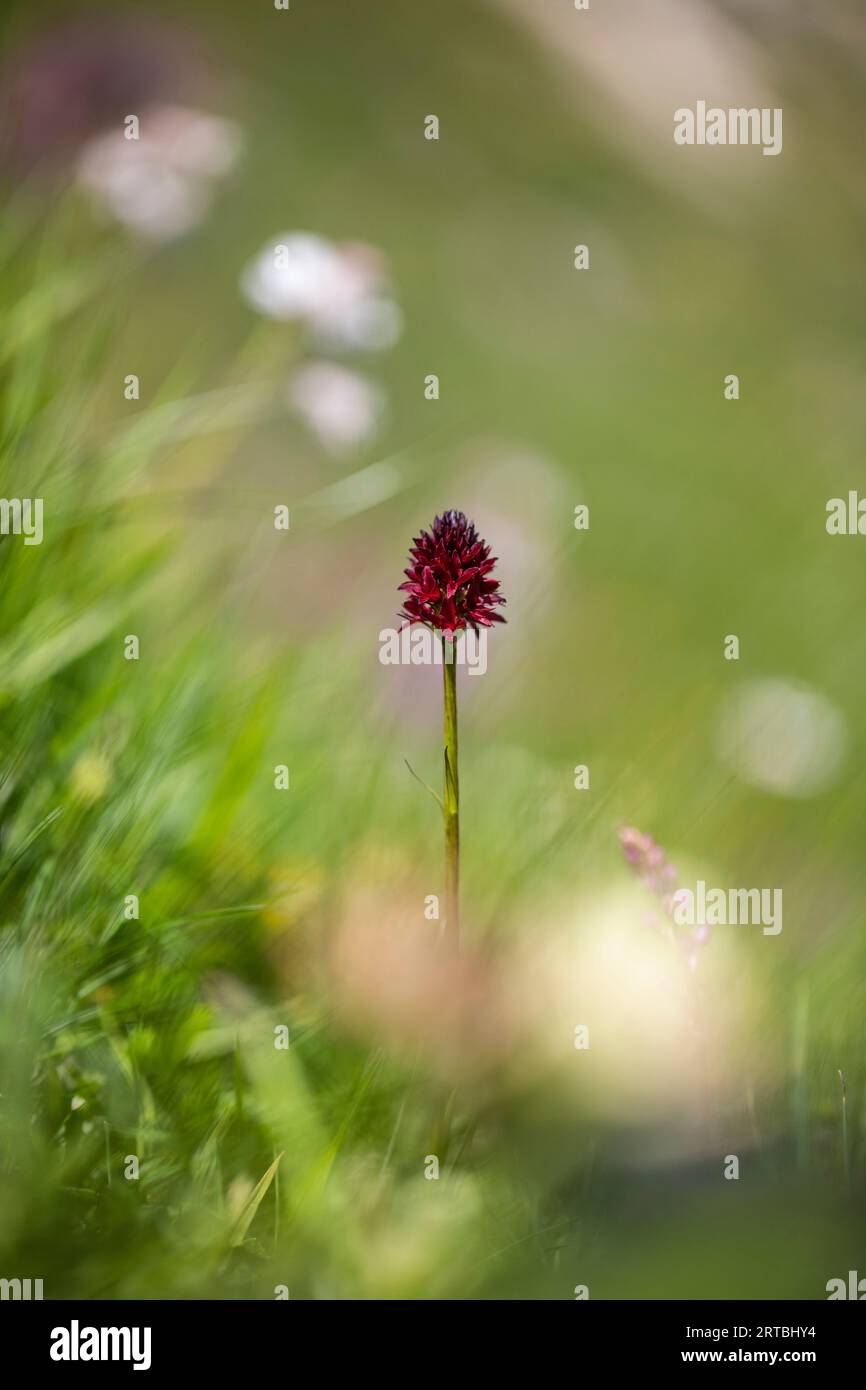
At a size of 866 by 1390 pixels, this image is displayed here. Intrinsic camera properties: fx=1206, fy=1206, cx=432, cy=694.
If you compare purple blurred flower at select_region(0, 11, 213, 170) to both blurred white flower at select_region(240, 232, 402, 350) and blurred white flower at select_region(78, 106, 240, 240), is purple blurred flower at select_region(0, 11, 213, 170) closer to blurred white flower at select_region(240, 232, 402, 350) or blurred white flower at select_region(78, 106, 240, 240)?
blurred white flower at select_region(78, 106, 240, 240)

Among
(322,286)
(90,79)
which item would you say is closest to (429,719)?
(322,286)

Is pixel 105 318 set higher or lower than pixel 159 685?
higher

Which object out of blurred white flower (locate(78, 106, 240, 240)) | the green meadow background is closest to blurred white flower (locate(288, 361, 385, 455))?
the green meadow background

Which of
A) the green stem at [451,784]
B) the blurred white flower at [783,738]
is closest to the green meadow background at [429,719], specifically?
the blurred white flower at [783,738]

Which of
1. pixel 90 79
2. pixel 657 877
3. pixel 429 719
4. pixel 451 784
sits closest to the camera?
pixel 451 784

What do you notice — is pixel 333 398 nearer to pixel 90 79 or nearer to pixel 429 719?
pixel 429 719

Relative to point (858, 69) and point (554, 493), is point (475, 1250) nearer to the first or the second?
point (554, 493)

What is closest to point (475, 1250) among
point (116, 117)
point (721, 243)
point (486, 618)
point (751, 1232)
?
point (751, 1232)

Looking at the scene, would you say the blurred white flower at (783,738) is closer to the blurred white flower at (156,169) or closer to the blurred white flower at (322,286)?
the blurred white flower at (322,286)

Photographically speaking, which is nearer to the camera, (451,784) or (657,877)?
(451,784)
